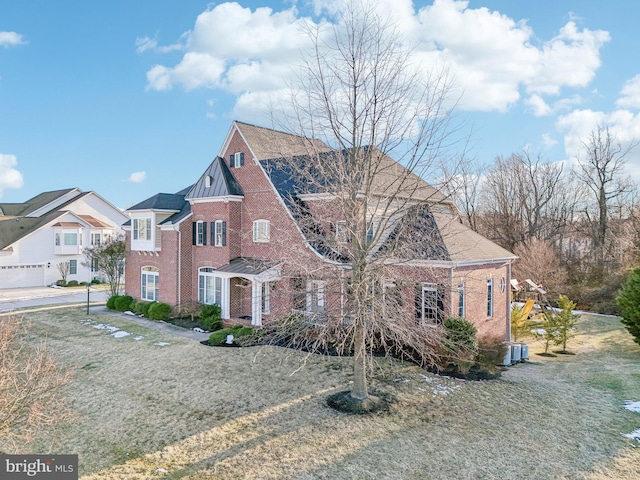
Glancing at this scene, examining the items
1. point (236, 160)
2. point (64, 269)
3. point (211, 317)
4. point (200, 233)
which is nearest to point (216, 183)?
point (236, 160)

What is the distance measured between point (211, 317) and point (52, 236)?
92.0 feet

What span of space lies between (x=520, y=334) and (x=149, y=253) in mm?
21697

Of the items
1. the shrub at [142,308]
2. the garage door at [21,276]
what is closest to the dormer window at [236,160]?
the shrub at [142,308]

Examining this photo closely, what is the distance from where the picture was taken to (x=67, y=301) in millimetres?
29578

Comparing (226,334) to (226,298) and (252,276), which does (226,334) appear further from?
(226,298)

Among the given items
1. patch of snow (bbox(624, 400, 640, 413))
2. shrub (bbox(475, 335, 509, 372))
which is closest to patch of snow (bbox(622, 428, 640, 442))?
patch of snow (bbox(624, 400, 640, 413))

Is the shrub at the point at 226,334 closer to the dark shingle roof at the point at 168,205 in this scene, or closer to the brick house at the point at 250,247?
the brick house at the point at 250,247

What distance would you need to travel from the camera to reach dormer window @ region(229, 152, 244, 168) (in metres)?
21.1

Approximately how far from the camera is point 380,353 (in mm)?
15641

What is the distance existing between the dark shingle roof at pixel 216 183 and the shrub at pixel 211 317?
581 centimetres

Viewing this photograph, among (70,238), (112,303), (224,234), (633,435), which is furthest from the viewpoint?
(70,238)

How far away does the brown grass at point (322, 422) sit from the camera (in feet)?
26.8

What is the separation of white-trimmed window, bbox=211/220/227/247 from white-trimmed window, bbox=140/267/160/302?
508 centimetres

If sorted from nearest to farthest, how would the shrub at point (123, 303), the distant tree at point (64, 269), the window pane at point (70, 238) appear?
the shrub at point (123, 303), the distant tree at point (64, 269), the window pane at point (70, 238)
